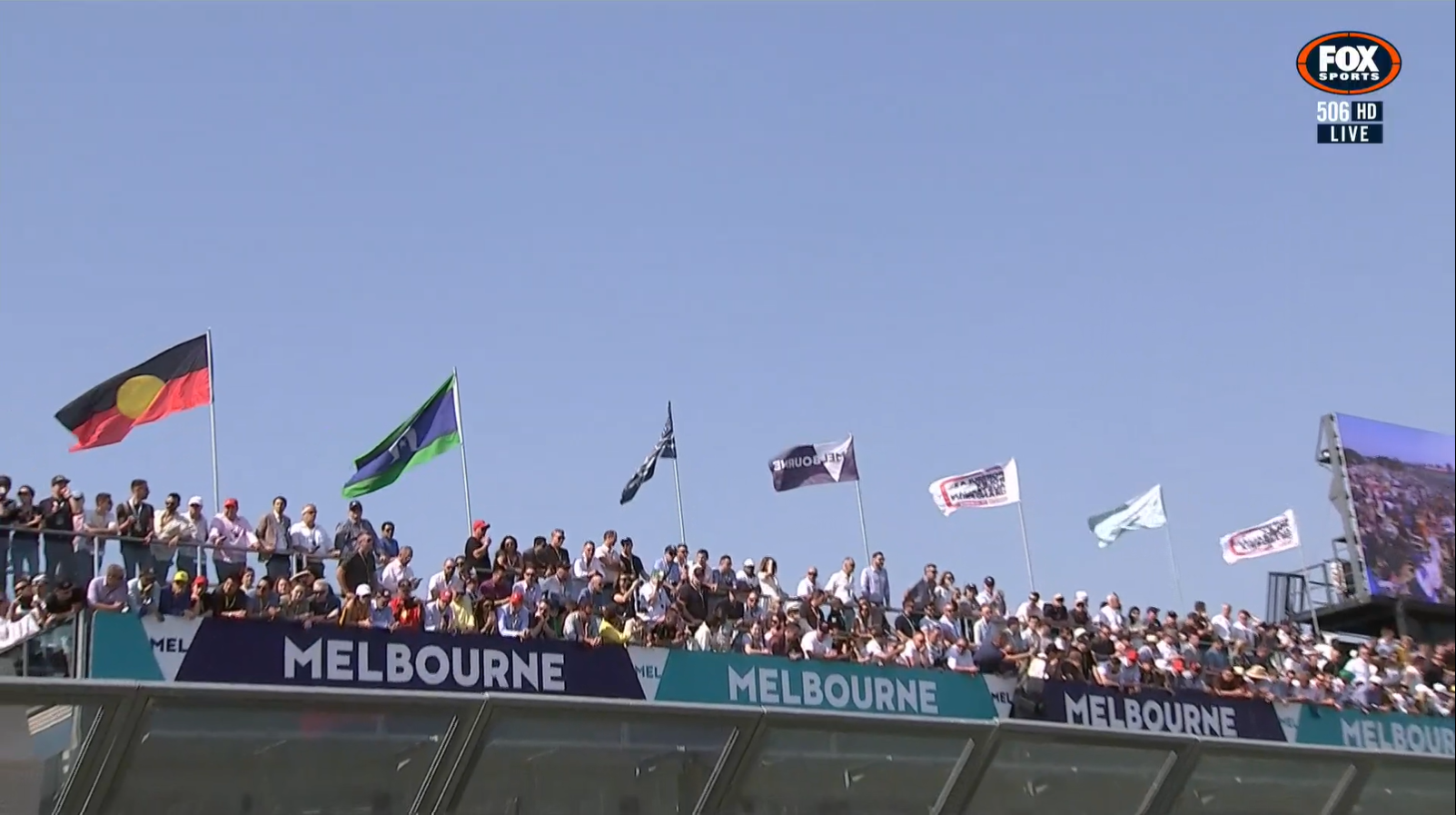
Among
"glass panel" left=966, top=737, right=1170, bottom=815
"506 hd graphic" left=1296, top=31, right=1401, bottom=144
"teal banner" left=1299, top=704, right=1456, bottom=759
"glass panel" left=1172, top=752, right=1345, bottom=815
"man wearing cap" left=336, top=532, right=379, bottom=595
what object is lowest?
"teal banner" left=1299, top=704, right=1456, bottom=759

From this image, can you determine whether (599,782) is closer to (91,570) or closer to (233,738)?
(233,738)

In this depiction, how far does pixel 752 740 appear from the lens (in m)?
14.4

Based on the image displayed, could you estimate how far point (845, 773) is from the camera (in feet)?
48.9

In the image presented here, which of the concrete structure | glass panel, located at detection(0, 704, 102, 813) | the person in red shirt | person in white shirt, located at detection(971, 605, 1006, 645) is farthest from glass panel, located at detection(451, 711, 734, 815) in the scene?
person in white shirt, located at detection(971, 605, 1006, 645)

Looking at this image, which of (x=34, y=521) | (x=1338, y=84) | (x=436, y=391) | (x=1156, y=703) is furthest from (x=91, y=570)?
(x=1338, y=84)

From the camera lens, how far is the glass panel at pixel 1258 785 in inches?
655

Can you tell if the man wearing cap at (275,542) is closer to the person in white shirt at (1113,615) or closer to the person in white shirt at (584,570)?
the person in white shirt at (584,570)

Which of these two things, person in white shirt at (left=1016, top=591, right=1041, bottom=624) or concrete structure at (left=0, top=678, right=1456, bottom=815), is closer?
concrete structure at (left=0, top=678, right=1456, bottom=815)

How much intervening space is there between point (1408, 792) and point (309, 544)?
11839 mm

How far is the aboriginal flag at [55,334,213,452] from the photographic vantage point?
67.3 ft

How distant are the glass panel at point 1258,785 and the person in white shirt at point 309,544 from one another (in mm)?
9239

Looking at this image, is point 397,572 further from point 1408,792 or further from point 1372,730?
point 1372,730

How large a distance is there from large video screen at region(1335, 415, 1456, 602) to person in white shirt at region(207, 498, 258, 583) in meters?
29.7

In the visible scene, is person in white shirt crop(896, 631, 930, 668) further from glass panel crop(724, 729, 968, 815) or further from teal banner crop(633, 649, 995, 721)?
glass panel crop(724, 729, 968, 815)
